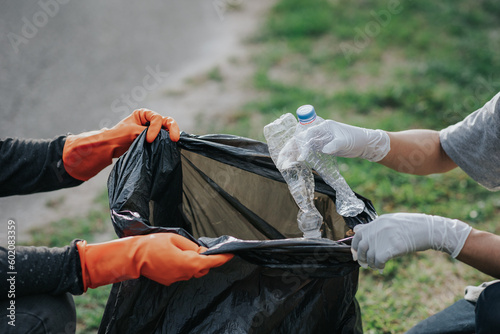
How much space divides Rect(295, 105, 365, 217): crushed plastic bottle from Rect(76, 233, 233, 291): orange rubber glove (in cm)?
41

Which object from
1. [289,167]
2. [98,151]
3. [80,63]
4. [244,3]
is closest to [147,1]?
[244,3]

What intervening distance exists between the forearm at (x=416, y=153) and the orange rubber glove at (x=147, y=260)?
826mm

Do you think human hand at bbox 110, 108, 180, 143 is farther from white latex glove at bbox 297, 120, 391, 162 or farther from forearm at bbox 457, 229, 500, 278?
forearm at bbox 457, 229, 500, 278

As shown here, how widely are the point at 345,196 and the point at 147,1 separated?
5091 millimetres

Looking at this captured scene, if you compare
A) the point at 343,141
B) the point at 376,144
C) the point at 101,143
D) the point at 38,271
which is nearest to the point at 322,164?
the point at 343,141

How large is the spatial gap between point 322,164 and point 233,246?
1.65 feet

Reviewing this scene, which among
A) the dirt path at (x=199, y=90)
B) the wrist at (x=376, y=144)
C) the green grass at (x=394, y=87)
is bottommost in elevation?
the green grass at (x=394, y=87)

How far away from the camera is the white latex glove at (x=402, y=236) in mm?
1266

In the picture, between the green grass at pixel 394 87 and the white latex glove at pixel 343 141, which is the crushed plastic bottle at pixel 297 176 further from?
the green grass at pixel 394 87

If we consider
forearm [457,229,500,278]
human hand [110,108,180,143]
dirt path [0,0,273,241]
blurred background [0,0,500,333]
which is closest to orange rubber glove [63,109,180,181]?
human hand [110,108,180,143]

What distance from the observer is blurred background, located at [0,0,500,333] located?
8.70 feet

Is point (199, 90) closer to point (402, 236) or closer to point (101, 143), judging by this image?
point (101, 143)

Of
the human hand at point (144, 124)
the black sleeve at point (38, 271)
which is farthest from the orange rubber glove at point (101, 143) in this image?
the black sleeve at point (38, 271)

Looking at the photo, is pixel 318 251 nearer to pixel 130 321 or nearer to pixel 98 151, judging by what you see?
pixel 130 321
